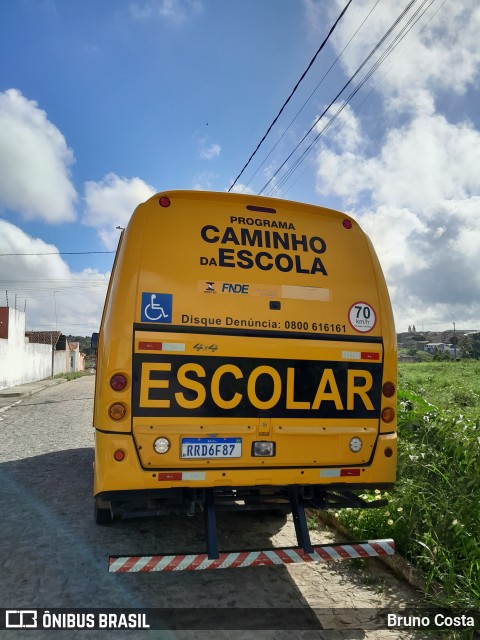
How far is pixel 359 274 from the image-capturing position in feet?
13.8

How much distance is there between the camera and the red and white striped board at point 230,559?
129 inches

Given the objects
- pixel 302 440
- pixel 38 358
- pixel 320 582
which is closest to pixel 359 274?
pixel 302 440

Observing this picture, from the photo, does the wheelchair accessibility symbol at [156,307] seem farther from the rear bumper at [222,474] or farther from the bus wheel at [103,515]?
the bus wheel at [103,515]

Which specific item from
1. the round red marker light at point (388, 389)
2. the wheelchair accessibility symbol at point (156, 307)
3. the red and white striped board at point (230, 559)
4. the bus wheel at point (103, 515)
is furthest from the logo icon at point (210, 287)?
the bus wheel at point (103, 515)

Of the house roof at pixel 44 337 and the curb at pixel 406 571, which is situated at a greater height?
the house roof at pixel 44 337

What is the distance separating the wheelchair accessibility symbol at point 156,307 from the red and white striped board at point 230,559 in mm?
1635

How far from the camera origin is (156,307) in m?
3.62

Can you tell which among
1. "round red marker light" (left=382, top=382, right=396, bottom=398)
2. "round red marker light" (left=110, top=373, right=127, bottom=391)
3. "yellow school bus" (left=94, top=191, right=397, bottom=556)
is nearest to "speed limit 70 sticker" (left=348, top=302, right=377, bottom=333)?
"yellow school bus" (left=94, top=191, right=397, bottom=556)

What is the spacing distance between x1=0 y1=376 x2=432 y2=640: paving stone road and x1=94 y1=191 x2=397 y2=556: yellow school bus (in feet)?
2.08

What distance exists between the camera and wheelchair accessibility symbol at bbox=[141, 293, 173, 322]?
142 inches

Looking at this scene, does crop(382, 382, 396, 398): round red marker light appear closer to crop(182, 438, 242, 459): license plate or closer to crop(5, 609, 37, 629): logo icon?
crop(182, 438, 242, 459): license plate

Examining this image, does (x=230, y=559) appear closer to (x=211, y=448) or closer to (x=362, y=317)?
(x=211, y=448)

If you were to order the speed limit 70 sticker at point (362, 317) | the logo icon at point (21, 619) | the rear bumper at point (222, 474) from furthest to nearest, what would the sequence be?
the speed limit 70 sticker at point (362, 317), the rear bumper at point (222, 474), the logo icon at point (21, 619)

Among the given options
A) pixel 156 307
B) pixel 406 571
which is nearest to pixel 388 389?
pixel 406 571
